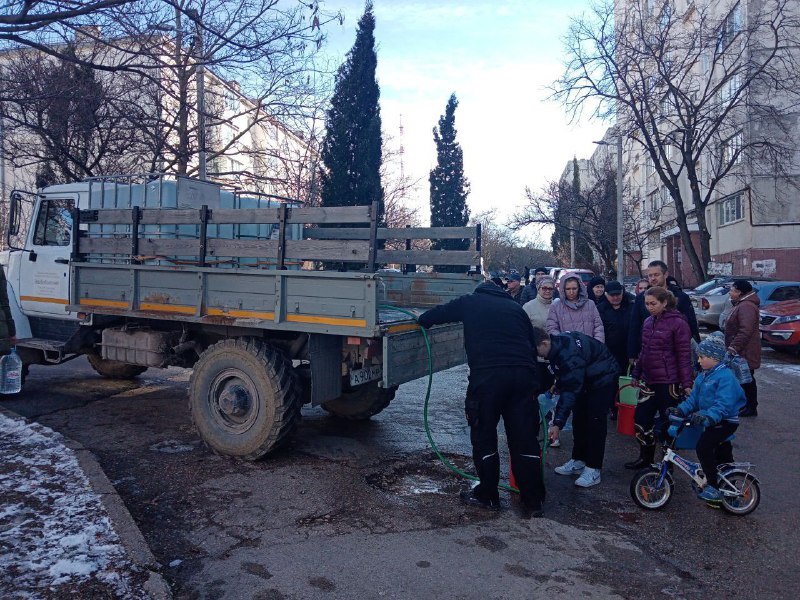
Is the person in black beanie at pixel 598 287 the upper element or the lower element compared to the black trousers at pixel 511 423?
upper

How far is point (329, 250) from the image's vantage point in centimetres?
557

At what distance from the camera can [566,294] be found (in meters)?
6.28

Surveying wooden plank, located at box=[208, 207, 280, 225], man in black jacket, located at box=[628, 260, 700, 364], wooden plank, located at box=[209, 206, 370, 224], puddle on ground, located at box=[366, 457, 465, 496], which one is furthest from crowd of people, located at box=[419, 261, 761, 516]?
wooden plank, located at box=[208, 207, 280, 225]

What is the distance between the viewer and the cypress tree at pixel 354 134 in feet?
66.4

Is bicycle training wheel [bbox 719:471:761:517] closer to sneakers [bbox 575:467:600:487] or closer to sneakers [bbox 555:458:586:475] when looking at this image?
sneakers [bbox 575:467:600:487]

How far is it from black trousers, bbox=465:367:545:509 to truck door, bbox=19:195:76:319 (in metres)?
5.46

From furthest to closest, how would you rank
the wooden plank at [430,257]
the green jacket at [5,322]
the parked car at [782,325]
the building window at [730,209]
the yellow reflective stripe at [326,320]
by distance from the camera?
1. the building window at [730,209]
2. the parked car at [782,325]
3. the green jacket at [5,322]
4. the wooden plank at [430,257]
5. the yellow reflective stripe at [326,320]

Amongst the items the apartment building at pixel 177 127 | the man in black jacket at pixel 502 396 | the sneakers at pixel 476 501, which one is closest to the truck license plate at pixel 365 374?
the man in black jacket at pixel 502 396

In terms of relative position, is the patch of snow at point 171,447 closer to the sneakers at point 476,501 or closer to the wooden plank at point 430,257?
the sneakers at point 476,501

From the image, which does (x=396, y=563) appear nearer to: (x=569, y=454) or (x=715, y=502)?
(x=715, y=502)

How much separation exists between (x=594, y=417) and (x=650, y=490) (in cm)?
72

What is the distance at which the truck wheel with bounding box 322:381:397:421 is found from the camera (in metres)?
7.20

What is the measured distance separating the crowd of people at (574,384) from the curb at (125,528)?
2.26m

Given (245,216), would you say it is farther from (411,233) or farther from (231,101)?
(231,101)
